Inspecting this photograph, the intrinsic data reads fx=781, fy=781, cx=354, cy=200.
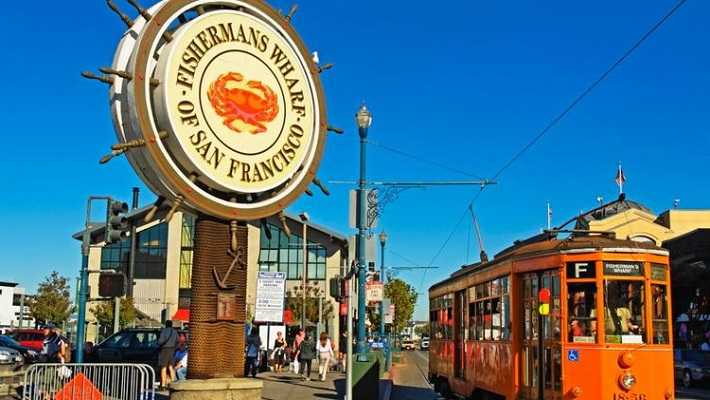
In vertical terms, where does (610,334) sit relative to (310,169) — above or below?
below

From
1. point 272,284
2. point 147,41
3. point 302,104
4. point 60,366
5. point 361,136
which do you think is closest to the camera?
point 147,41

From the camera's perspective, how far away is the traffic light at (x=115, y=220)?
1541 cm

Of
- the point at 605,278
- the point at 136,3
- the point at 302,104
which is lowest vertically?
the point at 605,278

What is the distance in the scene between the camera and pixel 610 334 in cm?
1148

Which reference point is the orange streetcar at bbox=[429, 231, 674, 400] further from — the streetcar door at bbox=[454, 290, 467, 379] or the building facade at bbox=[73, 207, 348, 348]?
the building facade at bbox=[73, 207, 348, 348]

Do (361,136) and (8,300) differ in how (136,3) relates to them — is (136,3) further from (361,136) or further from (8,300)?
(8,300)

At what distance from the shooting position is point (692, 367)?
97.3 ft

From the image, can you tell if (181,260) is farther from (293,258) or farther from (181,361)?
(181,361)

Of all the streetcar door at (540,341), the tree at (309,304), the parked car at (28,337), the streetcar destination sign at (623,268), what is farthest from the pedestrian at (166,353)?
the tree at (309,304)

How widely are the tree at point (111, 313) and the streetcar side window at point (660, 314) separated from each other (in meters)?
41.3

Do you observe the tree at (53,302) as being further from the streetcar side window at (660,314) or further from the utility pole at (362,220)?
the streetcar side window at (660,314)

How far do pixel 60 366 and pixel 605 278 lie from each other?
809 cm

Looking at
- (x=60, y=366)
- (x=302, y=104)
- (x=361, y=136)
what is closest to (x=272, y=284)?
(x=361, y=136)

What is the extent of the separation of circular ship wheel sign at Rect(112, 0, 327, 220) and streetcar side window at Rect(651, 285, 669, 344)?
5543 millimetres
